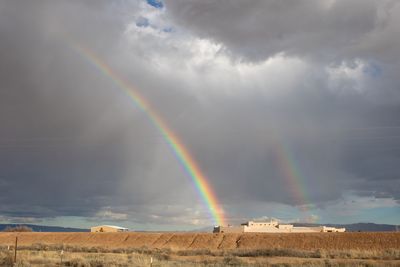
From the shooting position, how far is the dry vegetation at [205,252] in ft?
149

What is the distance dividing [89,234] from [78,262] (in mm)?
68275

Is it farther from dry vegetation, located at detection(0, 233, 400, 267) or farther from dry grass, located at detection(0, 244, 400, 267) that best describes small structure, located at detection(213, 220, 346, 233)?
dry grass, located at detection(0, 244, 400, 267)

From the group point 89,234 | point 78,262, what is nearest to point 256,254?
point 78,262

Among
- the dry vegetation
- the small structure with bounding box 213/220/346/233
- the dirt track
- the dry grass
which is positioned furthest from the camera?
the small structure with bounding box 213/220/346/233

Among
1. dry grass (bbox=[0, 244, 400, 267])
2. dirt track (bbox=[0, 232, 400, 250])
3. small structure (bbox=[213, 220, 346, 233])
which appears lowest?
dry grass (bbox=[0, 244, 400, 267])

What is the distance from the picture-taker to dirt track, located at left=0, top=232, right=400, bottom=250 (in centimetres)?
7500

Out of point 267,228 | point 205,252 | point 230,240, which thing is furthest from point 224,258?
point 267,228

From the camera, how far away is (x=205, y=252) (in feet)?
227

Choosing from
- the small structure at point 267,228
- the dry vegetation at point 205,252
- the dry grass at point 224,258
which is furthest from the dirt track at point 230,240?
the small structure at point 267,228

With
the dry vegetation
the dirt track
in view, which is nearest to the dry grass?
the dry vegetation

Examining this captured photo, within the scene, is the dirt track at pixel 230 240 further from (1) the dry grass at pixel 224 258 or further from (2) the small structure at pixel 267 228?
(2) the small structure at pixel 267 228

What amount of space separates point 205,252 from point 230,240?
62.4ft

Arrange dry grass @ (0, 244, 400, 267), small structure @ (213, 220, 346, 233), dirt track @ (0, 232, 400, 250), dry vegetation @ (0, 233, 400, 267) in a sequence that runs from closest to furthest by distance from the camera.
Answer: dry grass @ (0, 244, 400, 267) → dry vegetation @ (0, 233, 400, 267) → dirt track @ (0, 232, 400, 250) → small structure @ (213, 220, 346, 233)

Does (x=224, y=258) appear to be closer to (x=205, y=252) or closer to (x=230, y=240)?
(x=205, y=252)
